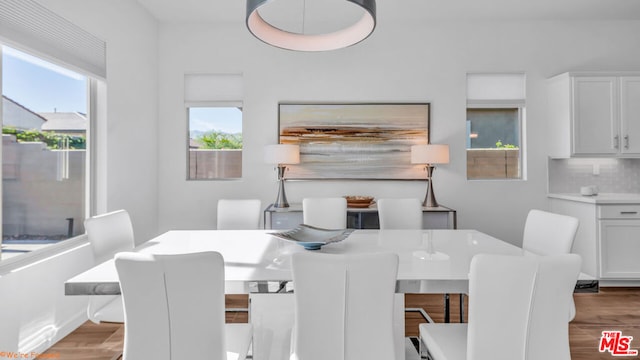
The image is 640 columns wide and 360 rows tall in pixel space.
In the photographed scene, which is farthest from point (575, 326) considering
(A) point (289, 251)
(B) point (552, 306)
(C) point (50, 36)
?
(C) point (50, 36)

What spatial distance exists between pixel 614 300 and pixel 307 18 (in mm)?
4104

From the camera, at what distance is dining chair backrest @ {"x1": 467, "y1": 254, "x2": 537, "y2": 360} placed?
44.6 inches

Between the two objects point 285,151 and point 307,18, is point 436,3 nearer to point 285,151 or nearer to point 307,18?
point 307,18

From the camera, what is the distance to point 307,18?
154 inches

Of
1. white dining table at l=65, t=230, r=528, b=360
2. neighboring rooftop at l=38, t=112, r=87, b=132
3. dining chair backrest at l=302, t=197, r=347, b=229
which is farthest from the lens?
dining chair backrest at l=302, t=197, r=347, b=229

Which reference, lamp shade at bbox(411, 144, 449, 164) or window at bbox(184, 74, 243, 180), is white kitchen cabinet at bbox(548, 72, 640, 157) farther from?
window at bbox(184, 74, 243, 180)

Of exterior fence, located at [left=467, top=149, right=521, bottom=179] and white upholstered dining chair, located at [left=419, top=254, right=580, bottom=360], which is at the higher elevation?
exterior fence, located at [left=467, top=149, right=521, bottom=179]

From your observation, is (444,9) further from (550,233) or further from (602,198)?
(550,233)

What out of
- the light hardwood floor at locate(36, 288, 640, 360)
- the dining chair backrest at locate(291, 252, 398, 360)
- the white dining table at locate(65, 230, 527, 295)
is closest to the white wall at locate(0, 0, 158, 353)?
the light hardwood floor at locate(36, 288, 640, 360)

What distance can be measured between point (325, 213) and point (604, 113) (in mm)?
3186

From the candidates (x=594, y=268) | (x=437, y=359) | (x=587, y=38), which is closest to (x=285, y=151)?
(x=437, y=359)

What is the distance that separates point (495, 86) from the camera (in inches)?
159

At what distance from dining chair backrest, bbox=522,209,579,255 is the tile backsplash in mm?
2170

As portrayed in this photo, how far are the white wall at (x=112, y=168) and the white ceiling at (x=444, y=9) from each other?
1.27 feet
